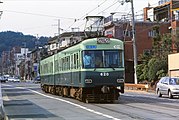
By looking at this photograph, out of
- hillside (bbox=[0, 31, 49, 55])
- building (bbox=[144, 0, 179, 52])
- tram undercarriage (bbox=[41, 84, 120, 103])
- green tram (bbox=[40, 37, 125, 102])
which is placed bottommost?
tram undercarriage (bbox=[41, 84, 120, 103])

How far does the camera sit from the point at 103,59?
80.7 feet

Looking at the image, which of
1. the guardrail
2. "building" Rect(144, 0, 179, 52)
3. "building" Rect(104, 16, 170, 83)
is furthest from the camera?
"building" Rect(144, 0, 179, 52)

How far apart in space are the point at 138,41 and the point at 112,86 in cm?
4962

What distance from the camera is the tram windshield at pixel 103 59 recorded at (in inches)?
962

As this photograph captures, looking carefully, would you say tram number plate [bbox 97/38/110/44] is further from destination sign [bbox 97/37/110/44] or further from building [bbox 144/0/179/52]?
building [bbox 144/0/179/52]

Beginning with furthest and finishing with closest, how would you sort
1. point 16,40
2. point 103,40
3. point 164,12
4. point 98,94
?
point 16,40 < point 164,12 < point 98,94 < point 103,40

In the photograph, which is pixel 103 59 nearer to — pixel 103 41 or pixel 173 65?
pixel 103 41

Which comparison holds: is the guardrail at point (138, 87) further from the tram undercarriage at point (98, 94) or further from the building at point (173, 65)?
the tram undercarriage at point (98, 94)

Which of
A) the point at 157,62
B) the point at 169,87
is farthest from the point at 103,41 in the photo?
the point at 157,62

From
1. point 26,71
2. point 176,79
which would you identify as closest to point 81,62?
point 176,79

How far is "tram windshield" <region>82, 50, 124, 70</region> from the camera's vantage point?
2444cm

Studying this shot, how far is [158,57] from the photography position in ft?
180

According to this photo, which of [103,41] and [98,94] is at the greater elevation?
[103,41]

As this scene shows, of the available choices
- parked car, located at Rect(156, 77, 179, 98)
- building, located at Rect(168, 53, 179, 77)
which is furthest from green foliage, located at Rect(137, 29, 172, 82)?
parked car, located at Rect(156, 77, 179, 98)
